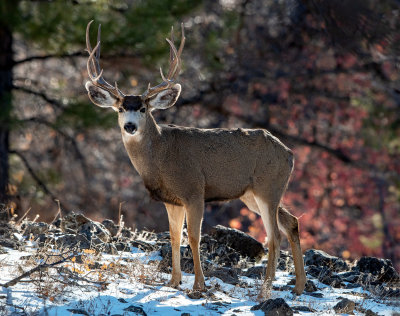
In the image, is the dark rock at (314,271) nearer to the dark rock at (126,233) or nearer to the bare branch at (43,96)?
the dark rock at (126,233)

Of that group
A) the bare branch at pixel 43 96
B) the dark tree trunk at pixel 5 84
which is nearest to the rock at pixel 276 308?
the dark tree trunk at pixel 5 84

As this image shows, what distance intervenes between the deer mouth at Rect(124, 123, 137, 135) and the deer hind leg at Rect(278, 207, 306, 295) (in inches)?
75.4

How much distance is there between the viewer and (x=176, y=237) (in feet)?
25.2

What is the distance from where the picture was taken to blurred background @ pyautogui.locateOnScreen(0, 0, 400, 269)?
1402 centimetres

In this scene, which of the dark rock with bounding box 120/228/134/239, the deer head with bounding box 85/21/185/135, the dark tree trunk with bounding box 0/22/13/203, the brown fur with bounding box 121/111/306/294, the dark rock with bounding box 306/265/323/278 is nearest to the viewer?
the brown fur with bounding box 121/111/306/294

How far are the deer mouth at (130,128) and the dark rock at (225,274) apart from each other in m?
1.66

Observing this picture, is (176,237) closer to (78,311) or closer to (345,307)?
(345,307)

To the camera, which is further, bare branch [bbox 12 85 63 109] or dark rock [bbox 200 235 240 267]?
bare branch [bbox 12 85 63 109]

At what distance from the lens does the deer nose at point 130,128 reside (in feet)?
24.6

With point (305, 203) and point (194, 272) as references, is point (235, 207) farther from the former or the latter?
point (194, 272)

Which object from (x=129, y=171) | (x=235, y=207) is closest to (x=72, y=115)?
(x=129, y=171)

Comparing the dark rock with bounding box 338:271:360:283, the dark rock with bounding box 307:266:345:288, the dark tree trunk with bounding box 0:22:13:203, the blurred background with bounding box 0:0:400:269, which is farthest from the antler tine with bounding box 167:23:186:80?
the dark tree trunk with bounding box 0:22:13:203

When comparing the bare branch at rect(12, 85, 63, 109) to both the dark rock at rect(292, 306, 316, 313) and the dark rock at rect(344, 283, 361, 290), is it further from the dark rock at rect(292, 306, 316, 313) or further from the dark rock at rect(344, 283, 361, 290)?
the dark rock at rect(292, 306, 316, 313)

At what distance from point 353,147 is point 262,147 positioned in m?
12.4
